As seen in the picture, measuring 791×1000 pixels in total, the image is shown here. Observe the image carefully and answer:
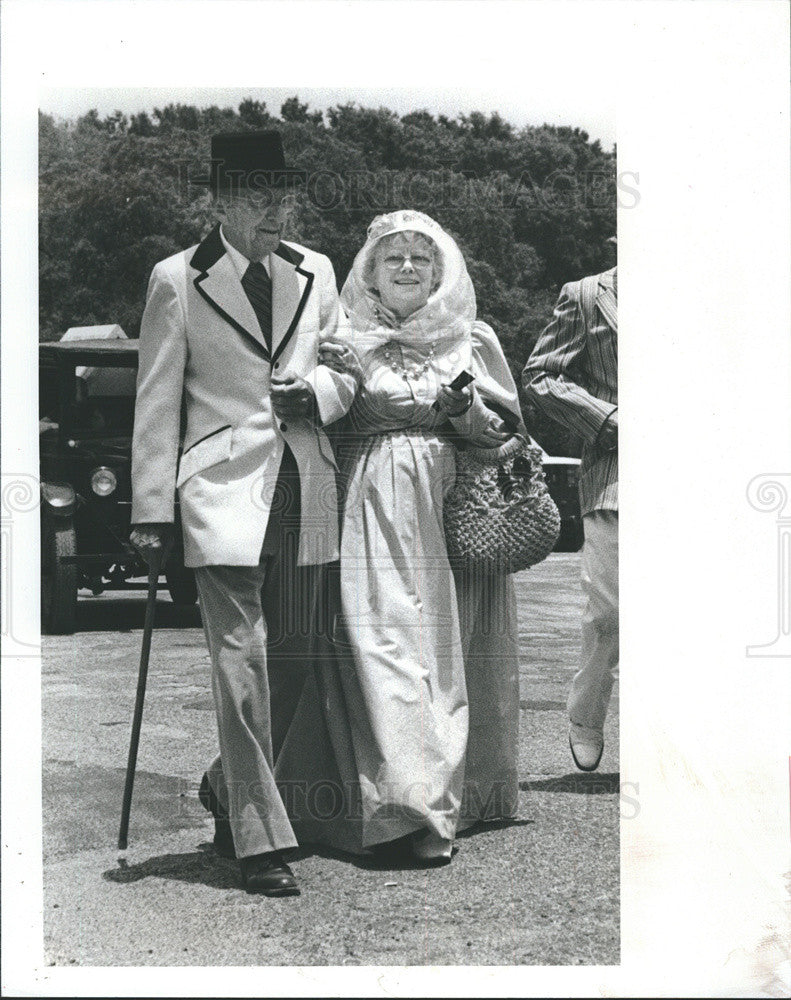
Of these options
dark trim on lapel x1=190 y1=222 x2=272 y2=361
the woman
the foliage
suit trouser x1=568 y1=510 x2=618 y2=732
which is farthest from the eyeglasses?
suit trouser x1=568 y1=510 x2=618 y2=732

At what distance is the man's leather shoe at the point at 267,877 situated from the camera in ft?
14.4

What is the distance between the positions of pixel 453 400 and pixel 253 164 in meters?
0.86

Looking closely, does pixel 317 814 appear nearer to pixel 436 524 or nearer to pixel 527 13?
pixel 436 524

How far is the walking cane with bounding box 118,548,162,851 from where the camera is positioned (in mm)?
4430

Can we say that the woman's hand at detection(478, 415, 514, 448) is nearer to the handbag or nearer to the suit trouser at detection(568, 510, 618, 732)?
the handbag

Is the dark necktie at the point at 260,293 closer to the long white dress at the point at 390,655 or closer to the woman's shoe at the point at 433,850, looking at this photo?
the long white dress at the point at 390,655

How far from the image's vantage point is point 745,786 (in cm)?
460

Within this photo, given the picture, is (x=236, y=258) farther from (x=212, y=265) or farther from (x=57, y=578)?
(x=57, y=578)

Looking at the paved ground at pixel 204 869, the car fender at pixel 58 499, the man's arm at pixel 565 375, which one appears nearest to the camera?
the paved ground at pixel 204 869

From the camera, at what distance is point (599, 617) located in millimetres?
4672

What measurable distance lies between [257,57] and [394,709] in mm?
1844

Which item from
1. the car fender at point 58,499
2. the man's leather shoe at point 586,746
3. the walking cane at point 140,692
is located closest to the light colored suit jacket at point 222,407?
the walking cane at point 140,692

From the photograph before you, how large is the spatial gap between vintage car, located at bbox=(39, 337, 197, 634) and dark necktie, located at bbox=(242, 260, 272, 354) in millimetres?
342

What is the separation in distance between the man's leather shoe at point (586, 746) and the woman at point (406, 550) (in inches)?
12.7
